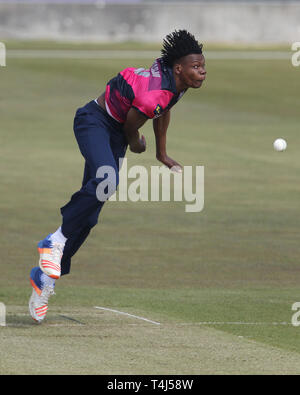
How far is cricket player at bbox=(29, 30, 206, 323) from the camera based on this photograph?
27.7 feet

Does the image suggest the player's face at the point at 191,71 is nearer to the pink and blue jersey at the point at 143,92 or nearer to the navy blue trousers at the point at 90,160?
the pink and blue jersey at the point at 143,92

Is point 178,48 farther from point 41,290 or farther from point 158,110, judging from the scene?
point 41,290

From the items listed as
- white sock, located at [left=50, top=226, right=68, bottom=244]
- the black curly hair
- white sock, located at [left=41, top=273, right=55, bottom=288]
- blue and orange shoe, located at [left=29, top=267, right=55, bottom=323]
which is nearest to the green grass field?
blue and orange shoe, located at [left=29, top=267, right=55, bottom=323]

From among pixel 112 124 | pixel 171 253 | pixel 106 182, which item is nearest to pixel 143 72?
pixel 112 124

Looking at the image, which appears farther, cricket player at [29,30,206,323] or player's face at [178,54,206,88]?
player's face at [178,54,206,88]

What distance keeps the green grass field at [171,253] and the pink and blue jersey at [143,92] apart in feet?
5.82

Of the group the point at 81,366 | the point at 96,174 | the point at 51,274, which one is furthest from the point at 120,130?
the point at 81,366

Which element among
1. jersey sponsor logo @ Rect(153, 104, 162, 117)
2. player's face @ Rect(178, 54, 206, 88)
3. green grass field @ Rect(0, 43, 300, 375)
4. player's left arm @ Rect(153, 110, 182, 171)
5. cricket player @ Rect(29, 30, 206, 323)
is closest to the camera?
green grass field @ Rect(0, 43, 300, 375)

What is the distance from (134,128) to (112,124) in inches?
13.0

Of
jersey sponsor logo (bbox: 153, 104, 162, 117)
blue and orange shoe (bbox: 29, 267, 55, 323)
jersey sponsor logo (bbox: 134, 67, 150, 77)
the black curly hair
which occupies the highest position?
the black curly hair

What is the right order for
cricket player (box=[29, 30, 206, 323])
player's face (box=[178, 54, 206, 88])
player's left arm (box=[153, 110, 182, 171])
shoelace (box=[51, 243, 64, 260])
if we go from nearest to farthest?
cricket player (box=[29, 30, 206, 323]), player's face (box=[178, 54, 206, 88]), shoelace (box=[51, 243, 64, 260]), player's left arm (box=[153, 110, 182, 171])

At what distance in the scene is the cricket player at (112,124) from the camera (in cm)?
845

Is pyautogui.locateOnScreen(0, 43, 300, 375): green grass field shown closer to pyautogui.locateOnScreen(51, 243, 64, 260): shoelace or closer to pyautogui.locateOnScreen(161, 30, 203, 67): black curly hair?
pyautogui.locateOnScreen(51, 243, 64, 260): shoelace

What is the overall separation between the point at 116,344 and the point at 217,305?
282 centimetres
